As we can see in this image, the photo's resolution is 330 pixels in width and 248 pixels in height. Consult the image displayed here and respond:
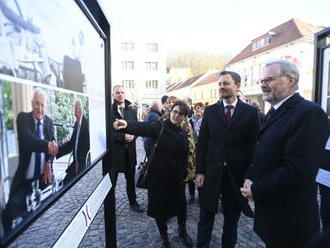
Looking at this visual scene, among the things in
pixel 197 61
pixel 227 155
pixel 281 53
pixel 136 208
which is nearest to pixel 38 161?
pixel 227 155

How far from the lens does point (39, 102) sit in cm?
107

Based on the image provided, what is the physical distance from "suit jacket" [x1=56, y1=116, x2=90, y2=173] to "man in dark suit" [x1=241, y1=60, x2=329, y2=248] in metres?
1.27

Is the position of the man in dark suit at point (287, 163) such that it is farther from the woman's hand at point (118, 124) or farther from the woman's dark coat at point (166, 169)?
the woman's hand at point (118, 124)

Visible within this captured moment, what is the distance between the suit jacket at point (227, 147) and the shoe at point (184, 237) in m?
0.69

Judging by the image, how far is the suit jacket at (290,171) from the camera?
71.4 inches

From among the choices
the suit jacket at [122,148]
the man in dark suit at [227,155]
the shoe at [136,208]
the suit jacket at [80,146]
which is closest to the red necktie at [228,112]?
the man in dark suit at [227,155]

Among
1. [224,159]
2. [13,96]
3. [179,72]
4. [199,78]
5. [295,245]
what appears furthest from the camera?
[179,72]

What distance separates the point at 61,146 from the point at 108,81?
1083 mm

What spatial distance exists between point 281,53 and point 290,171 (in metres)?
28.2

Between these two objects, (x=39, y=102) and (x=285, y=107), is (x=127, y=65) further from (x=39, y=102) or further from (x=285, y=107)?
(x=39, y=102)

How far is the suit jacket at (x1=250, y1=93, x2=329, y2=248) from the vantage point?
1812mm

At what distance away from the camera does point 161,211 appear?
10.4 ft

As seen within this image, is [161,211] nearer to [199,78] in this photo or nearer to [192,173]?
[192,173]

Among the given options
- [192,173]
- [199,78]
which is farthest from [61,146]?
[199,78]
